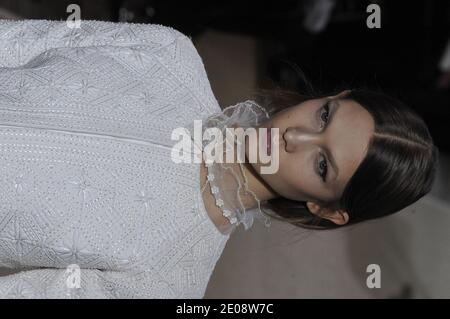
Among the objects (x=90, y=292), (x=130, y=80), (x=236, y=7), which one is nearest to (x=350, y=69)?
(x=236, y=7)

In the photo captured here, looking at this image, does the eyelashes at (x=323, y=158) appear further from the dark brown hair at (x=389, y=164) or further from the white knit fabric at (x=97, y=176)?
the white knit fabric at (x=97, y=176)

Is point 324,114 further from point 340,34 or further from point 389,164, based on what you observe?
point 340,34

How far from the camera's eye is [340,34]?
2.38m

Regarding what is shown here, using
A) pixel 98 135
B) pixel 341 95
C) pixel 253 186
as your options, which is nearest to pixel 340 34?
pixel 341 95

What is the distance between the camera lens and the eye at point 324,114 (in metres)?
1.07

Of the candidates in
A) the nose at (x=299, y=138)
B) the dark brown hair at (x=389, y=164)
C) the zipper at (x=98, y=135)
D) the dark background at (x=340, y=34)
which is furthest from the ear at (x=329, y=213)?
the dark background at (x=340, y=34)

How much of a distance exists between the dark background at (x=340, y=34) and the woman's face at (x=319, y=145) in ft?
2.96

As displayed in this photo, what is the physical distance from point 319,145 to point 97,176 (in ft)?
1.29

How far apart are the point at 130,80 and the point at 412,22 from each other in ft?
5.01

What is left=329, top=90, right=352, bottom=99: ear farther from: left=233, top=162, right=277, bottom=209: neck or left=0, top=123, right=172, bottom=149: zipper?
left=0, top=123, right=172, bottom=149: zipper

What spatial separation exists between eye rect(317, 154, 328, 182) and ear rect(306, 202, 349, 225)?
107 millimetres
